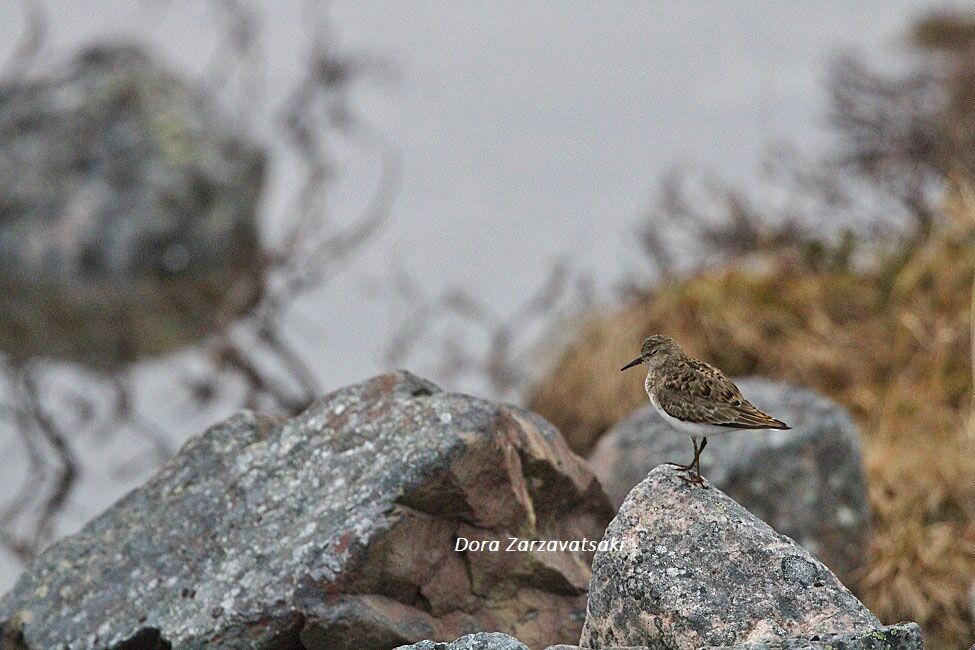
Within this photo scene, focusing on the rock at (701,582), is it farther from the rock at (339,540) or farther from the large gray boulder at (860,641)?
the rock at (339,540)

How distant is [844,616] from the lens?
3.03 metres

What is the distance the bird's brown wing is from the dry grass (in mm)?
3418

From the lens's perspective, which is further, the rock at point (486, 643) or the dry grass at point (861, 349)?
the dry grass at point (861, 349)

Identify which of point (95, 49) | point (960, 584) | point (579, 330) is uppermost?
point (95, 49)

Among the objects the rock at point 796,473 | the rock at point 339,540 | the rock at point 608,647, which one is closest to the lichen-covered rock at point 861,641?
the rock at point 608,647

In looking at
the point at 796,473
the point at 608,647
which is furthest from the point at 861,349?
the point at 608,647

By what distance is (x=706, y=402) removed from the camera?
11.2ft

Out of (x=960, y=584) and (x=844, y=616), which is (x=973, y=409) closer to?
(x=960, y=584)

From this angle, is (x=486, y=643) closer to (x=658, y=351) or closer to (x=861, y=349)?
A: (x=658, y=351)

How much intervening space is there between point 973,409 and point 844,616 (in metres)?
5.04

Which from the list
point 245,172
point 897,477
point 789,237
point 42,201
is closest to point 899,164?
point 789,237

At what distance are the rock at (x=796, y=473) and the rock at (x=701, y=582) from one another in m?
2.15

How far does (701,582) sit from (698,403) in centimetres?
53

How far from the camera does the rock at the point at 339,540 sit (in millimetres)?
3668
